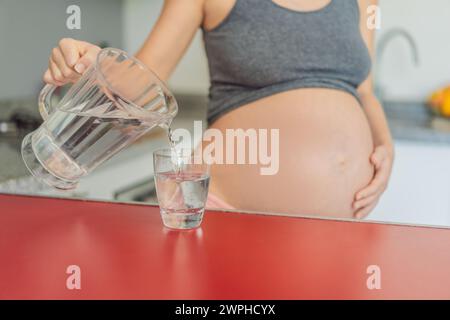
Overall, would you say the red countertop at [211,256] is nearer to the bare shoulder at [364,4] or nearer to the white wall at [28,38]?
the bare shoulder at [364,4]

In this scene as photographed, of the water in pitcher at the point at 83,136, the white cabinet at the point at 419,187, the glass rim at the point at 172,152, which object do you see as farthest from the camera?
the white cabinet at the point at 419,187

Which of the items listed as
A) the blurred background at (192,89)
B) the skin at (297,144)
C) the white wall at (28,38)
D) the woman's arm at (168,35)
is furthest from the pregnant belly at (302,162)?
the white wall at (28,38)

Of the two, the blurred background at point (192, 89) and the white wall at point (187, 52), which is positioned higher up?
the white wall at point (187, 52)

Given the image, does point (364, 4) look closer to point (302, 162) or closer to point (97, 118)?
point (302, 162)

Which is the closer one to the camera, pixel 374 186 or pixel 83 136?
pixel 83 136

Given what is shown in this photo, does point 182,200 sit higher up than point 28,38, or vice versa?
point 28,38

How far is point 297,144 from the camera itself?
1.04 meters

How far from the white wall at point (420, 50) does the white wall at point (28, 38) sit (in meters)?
1.15

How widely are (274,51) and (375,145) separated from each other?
294 millimetres

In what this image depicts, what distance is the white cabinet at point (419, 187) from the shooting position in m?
1.86

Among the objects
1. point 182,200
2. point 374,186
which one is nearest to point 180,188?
point 182,200

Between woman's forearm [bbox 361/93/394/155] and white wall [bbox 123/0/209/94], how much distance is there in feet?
4.39

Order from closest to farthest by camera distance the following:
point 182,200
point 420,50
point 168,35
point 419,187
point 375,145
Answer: point 182,200 < point 168,35 < point 375,145 < point 419,187 < point 420,50

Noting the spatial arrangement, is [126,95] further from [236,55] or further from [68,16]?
[68,16]
